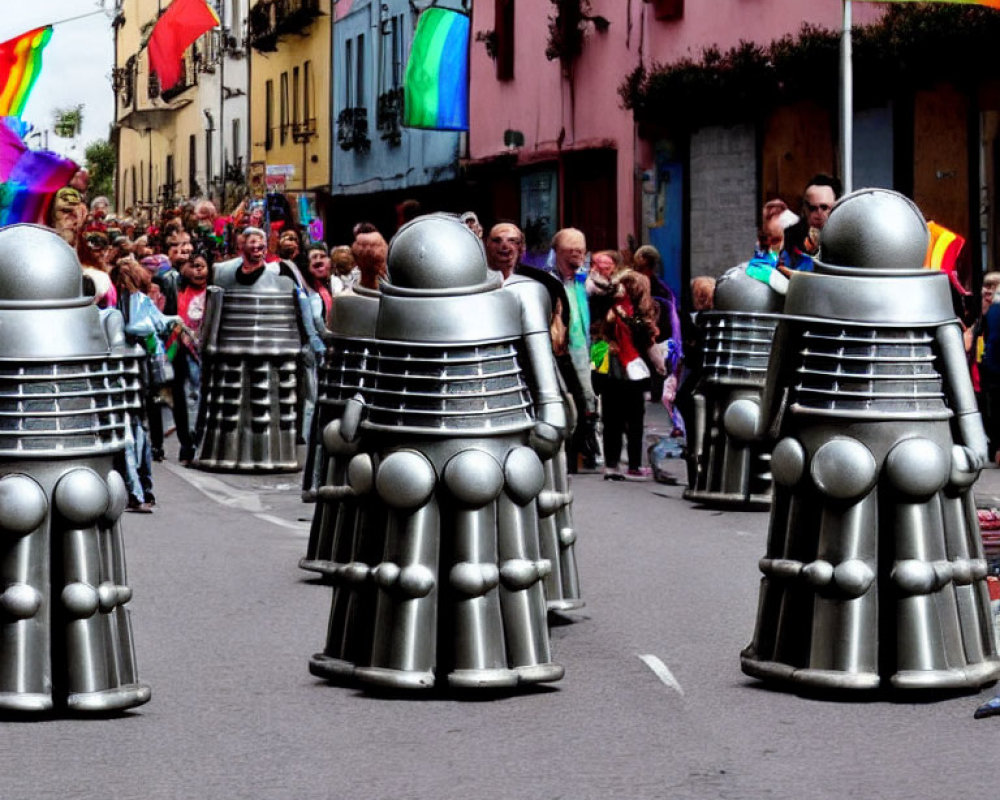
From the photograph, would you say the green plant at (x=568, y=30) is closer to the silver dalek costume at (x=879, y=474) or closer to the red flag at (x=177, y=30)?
the red flag at (x=177, y=30)

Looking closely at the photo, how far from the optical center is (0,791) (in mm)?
6578

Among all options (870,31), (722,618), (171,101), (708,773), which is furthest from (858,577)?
(171,101)

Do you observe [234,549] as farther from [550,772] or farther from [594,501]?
[550,772]

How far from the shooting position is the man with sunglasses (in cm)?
1091

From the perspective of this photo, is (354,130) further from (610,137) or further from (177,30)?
(177,30)

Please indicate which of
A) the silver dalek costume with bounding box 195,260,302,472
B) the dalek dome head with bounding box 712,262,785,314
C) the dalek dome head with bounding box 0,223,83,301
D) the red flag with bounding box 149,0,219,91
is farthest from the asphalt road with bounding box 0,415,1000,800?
the red flag with bounding box 149,0,219,91

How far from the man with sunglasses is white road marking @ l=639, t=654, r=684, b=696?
177 centimetres

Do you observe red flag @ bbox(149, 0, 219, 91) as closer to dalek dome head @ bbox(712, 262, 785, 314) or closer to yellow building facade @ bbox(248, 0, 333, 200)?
dalek dome head @ bbox(712, 262, 785, 314)

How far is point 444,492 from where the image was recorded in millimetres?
8031

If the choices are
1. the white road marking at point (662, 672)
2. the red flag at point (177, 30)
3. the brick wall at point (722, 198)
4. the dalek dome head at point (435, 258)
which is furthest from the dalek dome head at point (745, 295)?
the brick wall at point (722, 198)

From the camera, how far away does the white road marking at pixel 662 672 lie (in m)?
8.38

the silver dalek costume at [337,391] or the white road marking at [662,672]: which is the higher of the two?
the silver dalek costume at [337,391]

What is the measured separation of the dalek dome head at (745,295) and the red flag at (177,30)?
964 cm

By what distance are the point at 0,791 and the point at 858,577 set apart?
285 cm
